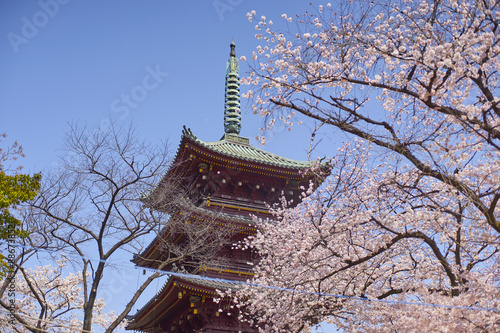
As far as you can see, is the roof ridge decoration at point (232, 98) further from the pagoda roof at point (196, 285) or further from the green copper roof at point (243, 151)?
the pagoda roof at point (196, 285)

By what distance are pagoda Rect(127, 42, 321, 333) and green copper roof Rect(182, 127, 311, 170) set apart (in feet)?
0.12

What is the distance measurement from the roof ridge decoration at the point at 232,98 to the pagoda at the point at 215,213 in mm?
1848

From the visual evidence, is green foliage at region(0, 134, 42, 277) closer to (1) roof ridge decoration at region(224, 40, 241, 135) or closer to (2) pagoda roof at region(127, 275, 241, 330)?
(2) pagoda roof at region(127, 275, 241, 330)

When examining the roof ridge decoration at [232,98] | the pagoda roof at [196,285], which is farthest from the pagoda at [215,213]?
the roof ridge decoration at [232,98]

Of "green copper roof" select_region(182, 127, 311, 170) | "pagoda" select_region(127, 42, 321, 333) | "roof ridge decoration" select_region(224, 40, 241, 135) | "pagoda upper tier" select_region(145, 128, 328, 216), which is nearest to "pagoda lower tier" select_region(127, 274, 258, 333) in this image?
"pagoda" select_region(127, 42, 321, 333)

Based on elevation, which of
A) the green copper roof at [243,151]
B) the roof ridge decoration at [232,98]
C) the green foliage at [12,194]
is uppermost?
the roof ridge decoration at [232,98]

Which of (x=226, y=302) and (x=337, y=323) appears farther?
(x=226, y=302)

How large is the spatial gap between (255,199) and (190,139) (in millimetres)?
3767

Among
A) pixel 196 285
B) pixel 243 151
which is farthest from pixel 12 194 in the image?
pixel 243 151

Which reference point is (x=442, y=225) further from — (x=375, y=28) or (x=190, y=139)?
(x=190, y=139)

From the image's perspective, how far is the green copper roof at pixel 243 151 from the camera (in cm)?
1805

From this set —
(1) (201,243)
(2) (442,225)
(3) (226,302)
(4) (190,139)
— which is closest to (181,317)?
(3) (226,302)

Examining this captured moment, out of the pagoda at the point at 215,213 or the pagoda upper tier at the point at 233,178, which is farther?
the pagoda upper tier at the point at 233,178

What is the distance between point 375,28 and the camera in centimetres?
768
